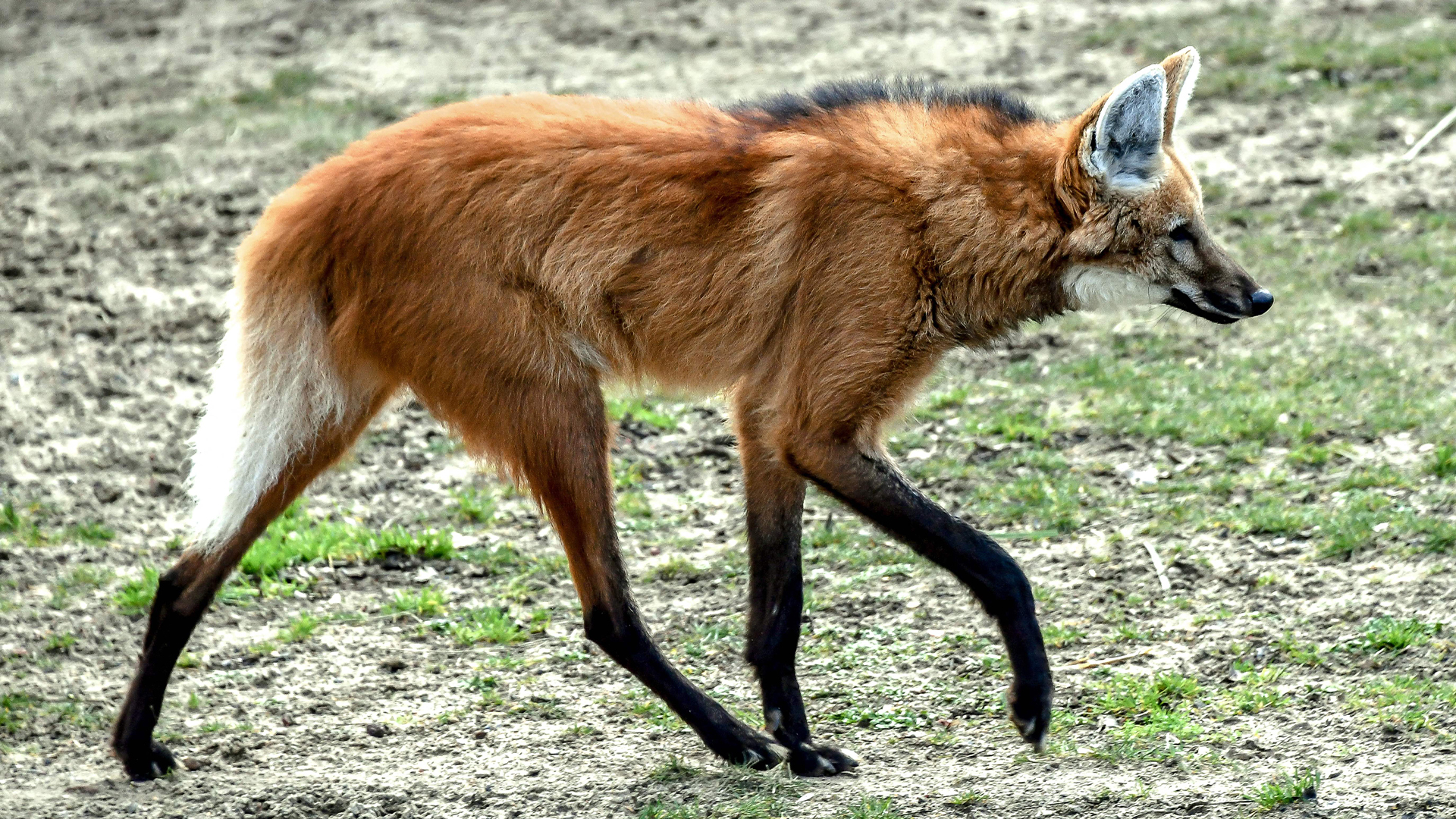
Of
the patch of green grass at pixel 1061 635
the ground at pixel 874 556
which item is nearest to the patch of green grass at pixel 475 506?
the ground at pixel 874 556

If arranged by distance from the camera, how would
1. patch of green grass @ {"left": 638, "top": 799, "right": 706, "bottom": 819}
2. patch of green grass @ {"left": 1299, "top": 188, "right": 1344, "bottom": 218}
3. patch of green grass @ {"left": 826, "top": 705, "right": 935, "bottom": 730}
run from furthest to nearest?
1. patch of green grass @ {"left": 1299, "top": 188, "right": 1344, "bottom": 218}
2. patch of green grass @ {"left": 826, "top": 705, "right": 935, "bottom": 730}
3. patch of green grass @ {"left": 638, "top": 799, "right": 706, "bottom": 819}

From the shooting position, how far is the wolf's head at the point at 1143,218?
314 cm

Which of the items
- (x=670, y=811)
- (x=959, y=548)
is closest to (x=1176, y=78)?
(x=959, y=548)

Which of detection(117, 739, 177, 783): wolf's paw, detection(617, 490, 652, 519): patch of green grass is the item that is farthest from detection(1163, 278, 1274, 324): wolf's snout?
detection(117, 739, 177, 783): wolf's paw

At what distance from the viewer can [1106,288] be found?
333 cm

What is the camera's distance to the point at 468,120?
133 inches

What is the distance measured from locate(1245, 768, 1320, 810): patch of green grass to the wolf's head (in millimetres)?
1031

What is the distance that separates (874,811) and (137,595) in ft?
7.21

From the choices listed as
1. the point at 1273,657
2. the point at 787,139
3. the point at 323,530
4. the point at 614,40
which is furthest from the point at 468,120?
the point at 614,40

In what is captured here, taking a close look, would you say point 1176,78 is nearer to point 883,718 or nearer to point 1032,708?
point 1032,708

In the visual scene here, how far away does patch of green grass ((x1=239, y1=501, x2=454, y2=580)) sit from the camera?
13.8 ft

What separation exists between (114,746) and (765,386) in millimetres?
1706

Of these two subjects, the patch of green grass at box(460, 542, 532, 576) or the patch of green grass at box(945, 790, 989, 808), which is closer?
the patch of green grass at box(945, 790, 989, 808)

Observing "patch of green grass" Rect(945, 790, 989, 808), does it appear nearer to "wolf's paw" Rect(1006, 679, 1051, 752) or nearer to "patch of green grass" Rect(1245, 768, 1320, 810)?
"wolf's paw" Rect(1006, 679, 1051, 752)
